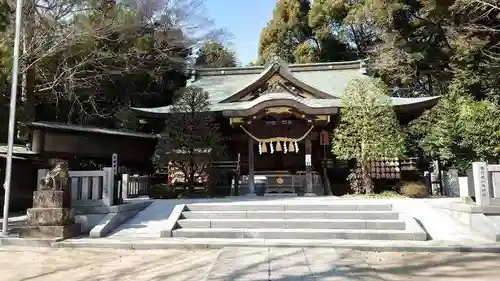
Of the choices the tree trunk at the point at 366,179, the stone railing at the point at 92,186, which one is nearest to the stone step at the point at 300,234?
the stone railing at the point at 92,186

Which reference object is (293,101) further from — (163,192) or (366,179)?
(163,192)

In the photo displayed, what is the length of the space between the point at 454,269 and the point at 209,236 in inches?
177

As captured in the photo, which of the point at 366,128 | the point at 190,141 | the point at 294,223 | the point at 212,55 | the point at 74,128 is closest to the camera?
the point at 294,223

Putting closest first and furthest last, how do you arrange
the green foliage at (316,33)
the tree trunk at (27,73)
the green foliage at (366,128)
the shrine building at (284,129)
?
the green foliage at (366,128)
the shrine building at (284,129)
the tree trunk at (27,73)
the green foliage at (316,33)

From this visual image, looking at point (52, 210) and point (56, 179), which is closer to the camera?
point (52, 210)

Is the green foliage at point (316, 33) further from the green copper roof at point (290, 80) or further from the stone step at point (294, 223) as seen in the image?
the stone step at point (294, 223)

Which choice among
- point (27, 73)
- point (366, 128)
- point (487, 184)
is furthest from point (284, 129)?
point (27, 73)

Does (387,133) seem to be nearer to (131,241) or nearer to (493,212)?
(493,212)

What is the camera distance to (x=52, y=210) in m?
7.60

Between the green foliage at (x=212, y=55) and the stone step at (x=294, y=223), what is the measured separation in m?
25.9

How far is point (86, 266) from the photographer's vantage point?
5.86 m

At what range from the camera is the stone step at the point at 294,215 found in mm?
8516

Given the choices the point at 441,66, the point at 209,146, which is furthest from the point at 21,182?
the point at 441,66

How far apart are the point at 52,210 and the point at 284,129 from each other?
9.78 metres
